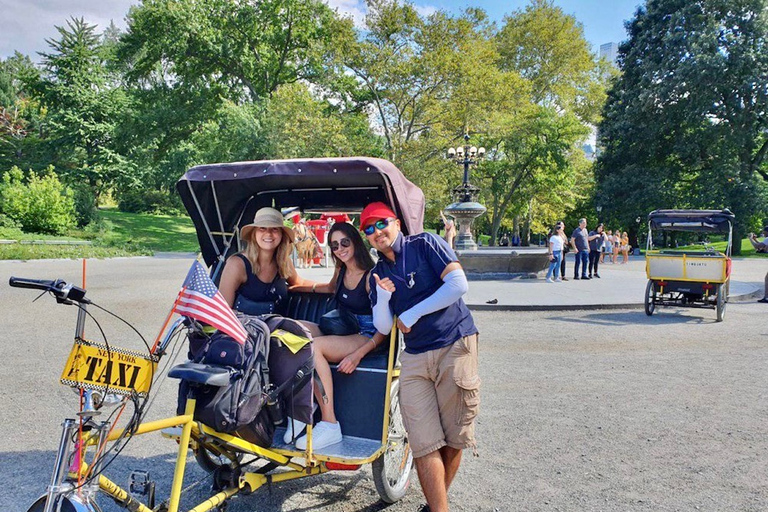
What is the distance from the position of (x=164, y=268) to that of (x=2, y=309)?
11.2 m

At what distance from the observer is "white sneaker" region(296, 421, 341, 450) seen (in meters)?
3.38

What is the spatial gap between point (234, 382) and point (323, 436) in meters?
0.80

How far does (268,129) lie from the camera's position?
111 ft

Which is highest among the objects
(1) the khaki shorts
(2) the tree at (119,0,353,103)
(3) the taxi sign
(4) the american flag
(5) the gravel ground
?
(2) the tree at (119,0,353,103)

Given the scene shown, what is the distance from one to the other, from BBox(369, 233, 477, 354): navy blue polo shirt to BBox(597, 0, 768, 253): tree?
35640mm

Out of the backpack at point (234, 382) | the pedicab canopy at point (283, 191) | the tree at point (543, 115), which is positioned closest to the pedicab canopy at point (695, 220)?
the pedicab canopy at point (283, 191)

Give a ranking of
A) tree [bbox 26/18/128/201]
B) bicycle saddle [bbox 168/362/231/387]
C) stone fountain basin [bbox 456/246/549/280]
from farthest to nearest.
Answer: tree [bbox 26/18/128/201], stone fountain basin [bbox 456/246/549/280], bicycle saddle [bbox 168/362/231/387]

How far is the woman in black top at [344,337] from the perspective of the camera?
363 cm

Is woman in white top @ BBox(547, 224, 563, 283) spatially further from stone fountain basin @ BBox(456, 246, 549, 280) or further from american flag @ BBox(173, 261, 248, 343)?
american flag @ BBox(173, 261, 248, 343)

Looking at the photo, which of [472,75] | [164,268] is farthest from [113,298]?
[472,75]

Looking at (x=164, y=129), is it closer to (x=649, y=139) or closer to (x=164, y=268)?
(x=164, y=268)

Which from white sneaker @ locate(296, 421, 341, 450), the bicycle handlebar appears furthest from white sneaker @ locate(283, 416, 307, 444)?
the bicycle handlebar

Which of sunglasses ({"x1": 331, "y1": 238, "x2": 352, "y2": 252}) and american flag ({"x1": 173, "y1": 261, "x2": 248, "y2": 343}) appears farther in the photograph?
sunglasses ({"x1": 331, "y1": 238, "x2": 352, "y2": 252})

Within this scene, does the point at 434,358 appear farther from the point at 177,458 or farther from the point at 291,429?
the point at 177,458
